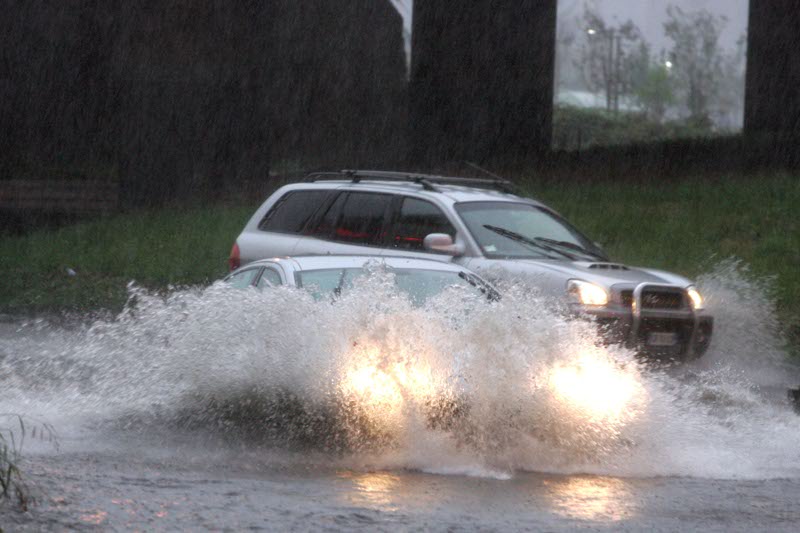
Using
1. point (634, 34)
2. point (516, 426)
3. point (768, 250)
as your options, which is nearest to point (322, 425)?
point (516, 426)

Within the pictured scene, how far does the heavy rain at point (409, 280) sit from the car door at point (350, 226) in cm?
3

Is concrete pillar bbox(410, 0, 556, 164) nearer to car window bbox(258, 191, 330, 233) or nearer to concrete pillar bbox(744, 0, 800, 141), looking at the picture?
concrete pillar bbox(744, 0, 800, 141)

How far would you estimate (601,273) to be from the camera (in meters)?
11.4

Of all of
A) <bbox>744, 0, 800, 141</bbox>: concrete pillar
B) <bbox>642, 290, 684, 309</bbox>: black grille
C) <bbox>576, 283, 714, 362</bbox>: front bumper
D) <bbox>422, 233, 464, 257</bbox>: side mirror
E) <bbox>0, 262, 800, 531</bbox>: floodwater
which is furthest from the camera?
<bbox>744, 0, 800, 141</bbox>: concrete pillar

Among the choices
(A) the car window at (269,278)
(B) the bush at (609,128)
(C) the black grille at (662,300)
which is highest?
(B) the bush at (609,128)

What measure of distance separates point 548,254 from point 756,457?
152 inches

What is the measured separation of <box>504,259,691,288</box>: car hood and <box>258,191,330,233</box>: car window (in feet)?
8.72

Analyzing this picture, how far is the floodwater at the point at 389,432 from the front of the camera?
6578 mm

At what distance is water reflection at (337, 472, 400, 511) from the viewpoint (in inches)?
260

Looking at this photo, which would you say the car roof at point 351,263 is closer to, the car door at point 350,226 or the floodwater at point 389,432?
the floodwater at point 389,432

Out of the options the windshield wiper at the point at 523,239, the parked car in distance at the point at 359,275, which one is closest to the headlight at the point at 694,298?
the windshield wiper at the point at 523,239

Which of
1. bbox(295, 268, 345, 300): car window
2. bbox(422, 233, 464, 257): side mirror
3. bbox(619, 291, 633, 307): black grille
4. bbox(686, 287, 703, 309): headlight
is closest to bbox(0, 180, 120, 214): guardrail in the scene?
bbox(422, 233, 464, 257): side mirror

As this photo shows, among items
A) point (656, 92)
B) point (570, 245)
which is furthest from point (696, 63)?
point (570, 245)

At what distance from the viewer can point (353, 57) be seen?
26703 mm
